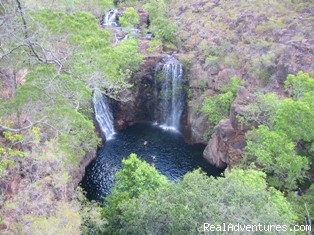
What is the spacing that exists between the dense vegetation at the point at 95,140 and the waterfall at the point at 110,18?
1382 centimetres

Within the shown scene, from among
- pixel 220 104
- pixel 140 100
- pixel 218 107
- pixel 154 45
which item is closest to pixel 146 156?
pixel 218 107

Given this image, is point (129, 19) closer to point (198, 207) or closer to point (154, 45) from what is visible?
point (154, 45)

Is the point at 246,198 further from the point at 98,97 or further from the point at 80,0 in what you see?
the point at 80,0

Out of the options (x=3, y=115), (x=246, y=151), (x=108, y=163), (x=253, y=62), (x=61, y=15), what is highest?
(x=61, y=15)

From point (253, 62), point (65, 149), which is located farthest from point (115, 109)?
point (65, 149)

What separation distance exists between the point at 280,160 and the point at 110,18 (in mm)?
34170

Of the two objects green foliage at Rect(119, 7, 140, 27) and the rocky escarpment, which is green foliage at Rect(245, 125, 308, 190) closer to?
the rocky escarpment

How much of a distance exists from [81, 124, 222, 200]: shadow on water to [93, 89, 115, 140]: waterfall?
1.05m

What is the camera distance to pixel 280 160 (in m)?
23.0

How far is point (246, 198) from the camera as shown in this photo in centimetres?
1559

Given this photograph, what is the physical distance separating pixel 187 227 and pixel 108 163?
18064 mm

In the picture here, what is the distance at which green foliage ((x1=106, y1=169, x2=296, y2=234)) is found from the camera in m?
14.7

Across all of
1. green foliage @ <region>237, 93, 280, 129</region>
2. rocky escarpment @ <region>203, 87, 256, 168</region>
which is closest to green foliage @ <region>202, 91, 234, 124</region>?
rocky escarpment @ <region>203, 87, 256, 168</region>

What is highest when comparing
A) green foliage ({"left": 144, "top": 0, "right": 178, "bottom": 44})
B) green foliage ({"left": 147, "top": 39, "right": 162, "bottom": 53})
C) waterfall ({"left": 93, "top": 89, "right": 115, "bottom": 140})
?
green foliage ({"left": 144, "top": 0, "right": 178, "bottom": 44})
